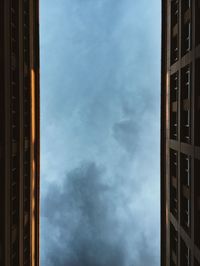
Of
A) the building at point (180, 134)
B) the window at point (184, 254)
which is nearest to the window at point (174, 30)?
the building at point (180, 134)

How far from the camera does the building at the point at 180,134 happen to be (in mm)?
27109

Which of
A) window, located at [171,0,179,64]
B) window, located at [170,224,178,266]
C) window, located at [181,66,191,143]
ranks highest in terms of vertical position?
window, located at [171,0,179,64]

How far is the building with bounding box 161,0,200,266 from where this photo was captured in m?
27.1

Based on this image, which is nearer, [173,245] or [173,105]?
[173,105]

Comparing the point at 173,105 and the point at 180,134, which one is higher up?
the point at 173,105

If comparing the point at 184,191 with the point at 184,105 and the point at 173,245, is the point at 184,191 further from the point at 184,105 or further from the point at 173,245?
the point at 173,245

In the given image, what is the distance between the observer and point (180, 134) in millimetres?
32656

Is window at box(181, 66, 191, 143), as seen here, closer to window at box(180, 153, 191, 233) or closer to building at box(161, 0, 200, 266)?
building at box(161, 0, 200, 266)

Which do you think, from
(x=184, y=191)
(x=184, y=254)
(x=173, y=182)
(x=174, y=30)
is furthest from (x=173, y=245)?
(x=174, y=30)

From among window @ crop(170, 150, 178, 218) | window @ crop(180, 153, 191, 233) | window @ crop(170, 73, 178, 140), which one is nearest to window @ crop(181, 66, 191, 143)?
window @ crop(180, 153, 191, 233)
